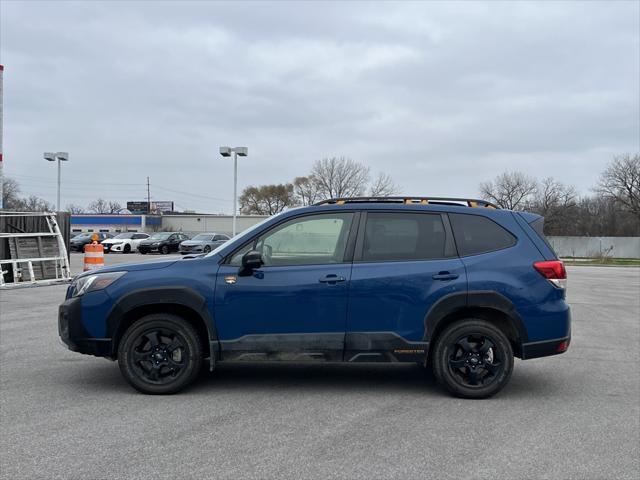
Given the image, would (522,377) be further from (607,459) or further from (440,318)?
(607,459)

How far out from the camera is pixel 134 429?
4.56 metres

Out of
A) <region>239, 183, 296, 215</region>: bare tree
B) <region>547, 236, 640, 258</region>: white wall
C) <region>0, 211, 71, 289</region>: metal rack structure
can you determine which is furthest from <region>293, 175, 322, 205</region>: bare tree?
<region>0, 211, 71, 289</region>: metal rack structure

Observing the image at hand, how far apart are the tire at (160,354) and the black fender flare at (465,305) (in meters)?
2.17

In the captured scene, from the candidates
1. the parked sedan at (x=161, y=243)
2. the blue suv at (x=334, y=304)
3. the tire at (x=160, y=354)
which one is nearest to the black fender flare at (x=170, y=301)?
the blue suv at (x=334, y=304)

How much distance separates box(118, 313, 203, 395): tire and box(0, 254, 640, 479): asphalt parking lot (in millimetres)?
155

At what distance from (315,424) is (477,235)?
240cm

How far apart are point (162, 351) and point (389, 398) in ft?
7.18

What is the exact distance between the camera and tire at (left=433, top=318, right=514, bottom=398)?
18.1 ft

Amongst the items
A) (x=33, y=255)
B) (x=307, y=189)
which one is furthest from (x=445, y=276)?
(x=307, y=189)

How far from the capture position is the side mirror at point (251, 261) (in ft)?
17.6

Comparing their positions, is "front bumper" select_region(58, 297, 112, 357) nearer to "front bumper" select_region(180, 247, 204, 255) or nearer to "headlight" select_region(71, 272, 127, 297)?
"headlight" select_region(71, 272, 127, 297)

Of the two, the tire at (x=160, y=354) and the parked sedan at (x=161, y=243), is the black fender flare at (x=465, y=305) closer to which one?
the tire at (x=160, y=354)

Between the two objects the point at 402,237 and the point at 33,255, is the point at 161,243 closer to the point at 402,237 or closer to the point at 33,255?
the point at 33,255

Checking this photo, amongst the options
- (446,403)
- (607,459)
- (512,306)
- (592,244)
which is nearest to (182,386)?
(446,403)
